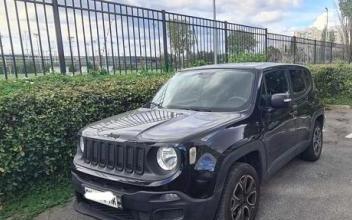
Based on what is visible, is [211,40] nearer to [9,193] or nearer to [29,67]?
[29,67]

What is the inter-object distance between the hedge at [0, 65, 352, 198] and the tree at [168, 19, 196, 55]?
13.4 ft

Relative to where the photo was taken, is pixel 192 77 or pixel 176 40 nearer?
pixel 192 77

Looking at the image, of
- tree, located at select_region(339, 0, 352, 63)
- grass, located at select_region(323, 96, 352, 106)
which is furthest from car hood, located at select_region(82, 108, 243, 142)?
tree, located at select_region(339, 0, 352, 63)

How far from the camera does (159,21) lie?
28.9 feet

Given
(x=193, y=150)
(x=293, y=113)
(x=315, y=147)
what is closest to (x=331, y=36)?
(x=315, y=147)

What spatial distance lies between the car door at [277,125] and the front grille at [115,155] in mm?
1556

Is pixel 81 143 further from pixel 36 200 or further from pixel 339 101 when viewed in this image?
pixel 339 101

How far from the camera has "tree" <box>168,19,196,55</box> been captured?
941cm

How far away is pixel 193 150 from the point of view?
2857 millimetres

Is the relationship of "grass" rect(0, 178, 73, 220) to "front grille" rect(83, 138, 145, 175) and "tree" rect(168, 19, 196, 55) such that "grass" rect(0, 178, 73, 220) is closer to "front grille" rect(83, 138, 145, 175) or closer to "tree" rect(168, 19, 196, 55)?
"front grille" rect(83, 138, 145, 175)

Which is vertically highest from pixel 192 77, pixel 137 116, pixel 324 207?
pixel 192 77

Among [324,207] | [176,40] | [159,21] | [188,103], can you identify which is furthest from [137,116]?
[176,40]

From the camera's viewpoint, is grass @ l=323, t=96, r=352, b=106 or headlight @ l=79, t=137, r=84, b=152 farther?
grass @ l=323, t=96, r=352, b=106

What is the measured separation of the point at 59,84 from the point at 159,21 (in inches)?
161
